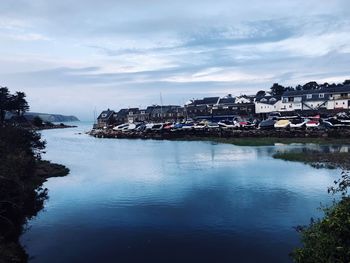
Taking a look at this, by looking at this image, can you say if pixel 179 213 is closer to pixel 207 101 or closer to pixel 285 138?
pixel 285 138

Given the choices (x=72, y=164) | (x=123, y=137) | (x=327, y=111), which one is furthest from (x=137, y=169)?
(x=327, y=111)

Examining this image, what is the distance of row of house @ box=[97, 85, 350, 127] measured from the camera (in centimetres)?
7844

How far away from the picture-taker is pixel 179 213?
60.6ft

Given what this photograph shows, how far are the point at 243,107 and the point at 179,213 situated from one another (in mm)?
75716

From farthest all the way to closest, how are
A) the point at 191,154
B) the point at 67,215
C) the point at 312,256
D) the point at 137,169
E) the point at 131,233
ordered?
the point at 191,154 → the point at 137,169 → the point at 67,215 → the point at 131,233 → the point at 312,256

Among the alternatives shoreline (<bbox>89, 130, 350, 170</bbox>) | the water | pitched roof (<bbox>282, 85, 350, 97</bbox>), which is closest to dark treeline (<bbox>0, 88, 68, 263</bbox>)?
the water

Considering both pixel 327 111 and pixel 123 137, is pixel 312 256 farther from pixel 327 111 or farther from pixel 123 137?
pixel 327 111

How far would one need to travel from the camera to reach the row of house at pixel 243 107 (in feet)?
257

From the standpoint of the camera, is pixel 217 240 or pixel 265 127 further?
pixel 265 127

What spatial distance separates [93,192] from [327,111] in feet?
203

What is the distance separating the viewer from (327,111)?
2950 inches

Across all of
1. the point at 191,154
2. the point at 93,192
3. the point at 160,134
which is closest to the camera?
the point at 93,192

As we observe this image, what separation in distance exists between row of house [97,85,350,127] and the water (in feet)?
170

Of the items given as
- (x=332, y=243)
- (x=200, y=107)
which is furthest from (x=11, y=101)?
(x=332, y=243)
